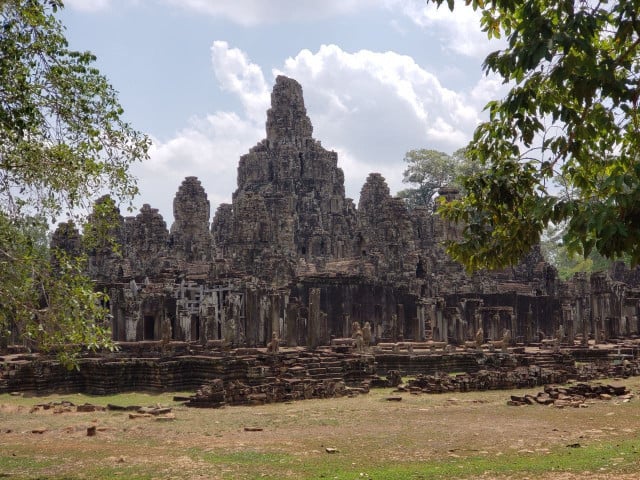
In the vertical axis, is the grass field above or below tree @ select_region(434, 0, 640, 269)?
below

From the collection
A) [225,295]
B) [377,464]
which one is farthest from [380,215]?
[377,464]

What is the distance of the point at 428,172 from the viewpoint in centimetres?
7956

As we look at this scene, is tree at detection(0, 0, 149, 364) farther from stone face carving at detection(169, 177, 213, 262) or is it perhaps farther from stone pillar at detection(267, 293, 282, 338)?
stone face carving at detection(169, 177, 213, 262)

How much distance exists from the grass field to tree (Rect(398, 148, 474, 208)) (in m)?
57.5

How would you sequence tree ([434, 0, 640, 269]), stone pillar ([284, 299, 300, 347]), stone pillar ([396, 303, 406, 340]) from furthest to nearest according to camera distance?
stone pillar ([396, 303, 406, 340])
stone pillar ([284, 299, 300, 347])
tree ([434, 0, 640, 269])

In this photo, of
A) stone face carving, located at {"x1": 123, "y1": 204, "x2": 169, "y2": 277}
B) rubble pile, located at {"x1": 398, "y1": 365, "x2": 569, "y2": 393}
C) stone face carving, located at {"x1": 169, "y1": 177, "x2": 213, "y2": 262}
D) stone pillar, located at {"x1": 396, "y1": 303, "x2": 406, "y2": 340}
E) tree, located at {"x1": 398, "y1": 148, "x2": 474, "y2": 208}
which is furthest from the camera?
tree, located at {"x1": 398, "y1": 148, "x2": 474, "y2": 208}

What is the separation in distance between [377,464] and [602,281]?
3611 centimetres

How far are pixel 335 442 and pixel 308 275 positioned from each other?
26.9 meters

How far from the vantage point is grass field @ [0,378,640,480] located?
41.0ft

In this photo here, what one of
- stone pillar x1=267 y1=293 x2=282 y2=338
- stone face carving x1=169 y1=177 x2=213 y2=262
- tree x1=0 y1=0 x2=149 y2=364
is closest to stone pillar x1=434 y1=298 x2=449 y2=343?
stone pillar x1=267 y1=293 x2=282 y2=338

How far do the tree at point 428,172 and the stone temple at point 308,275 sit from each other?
18.4m

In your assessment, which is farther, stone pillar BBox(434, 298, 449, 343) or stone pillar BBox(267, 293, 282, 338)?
stone pillar BBox(434, 298, 449, 343)

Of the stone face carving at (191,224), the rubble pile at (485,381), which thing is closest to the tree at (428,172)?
the stone face carving at (191,224)

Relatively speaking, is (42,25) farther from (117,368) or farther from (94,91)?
(117,368)
